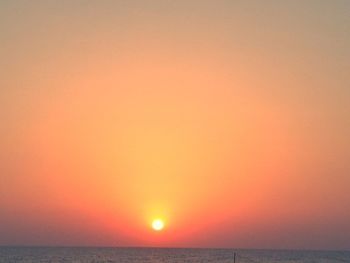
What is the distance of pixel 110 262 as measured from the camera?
488 ft

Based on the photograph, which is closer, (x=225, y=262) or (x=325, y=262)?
(x=225, y=262)

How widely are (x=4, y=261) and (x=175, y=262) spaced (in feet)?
161

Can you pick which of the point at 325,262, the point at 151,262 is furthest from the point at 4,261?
the point at 325,262

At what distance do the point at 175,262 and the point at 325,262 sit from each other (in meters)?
46.9

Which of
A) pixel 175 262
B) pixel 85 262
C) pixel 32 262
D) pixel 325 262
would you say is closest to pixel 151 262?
pixel 175 262

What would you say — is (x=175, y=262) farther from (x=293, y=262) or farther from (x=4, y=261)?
(x=4, y=261)

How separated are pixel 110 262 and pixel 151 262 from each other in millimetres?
13240

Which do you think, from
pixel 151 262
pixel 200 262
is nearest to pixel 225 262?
pixel 200 262

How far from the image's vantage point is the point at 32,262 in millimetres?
146125

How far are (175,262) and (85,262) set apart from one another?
2629cm

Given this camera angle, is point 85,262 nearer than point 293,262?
Yes

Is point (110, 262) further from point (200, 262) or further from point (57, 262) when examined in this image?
point (200, 262)

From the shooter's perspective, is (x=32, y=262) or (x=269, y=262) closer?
(x=32, y=262)

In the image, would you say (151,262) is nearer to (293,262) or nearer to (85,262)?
(85,262)
